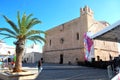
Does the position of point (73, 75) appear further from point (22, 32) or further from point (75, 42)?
point (75, 42)

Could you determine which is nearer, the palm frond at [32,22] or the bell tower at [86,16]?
the palm frond at [32,22]

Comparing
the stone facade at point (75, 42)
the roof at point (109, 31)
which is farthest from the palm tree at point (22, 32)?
the stone facade at point (75, 42)

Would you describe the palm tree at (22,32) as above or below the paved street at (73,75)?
above

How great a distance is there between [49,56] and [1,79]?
30.3m

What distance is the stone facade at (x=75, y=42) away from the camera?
115 ft

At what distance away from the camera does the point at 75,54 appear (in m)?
36.3

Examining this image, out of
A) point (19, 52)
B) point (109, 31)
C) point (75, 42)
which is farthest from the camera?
point (75, 42)

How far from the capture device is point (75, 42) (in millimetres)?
36656

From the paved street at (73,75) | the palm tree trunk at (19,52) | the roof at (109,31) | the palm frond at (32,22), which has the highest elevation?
the palm frond at (32,22)

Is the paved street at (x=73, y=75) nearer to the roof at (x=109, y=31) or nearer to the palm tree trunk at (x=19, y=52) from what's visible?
the palm tree trunk at (x=19, y=52)

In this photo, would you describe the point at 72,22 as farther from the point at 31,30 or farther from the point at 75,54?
the point at 31,30

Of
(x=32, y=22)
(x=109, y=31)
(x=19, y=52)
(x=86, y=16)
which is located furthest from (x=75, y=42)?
(x=109, y=31)

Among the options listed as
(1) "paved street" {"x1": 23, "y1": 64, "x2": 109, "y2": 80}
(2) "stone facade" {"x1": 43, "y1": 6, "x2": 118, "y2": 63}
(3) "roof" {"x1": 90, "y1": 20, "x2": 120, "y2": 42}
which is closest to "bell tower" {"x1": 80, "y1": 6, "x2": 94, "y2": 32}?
(2) "stone facade" {"x1": 43, "y1": 6, "x2": 118, "y2": 63}

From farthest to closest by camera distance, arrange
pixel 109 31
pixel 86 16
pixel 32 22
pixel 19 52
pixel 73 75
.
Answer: pixel 86 16, pixel 32 22, pixel 19 52, pixel 73 75, pixel 109 31
